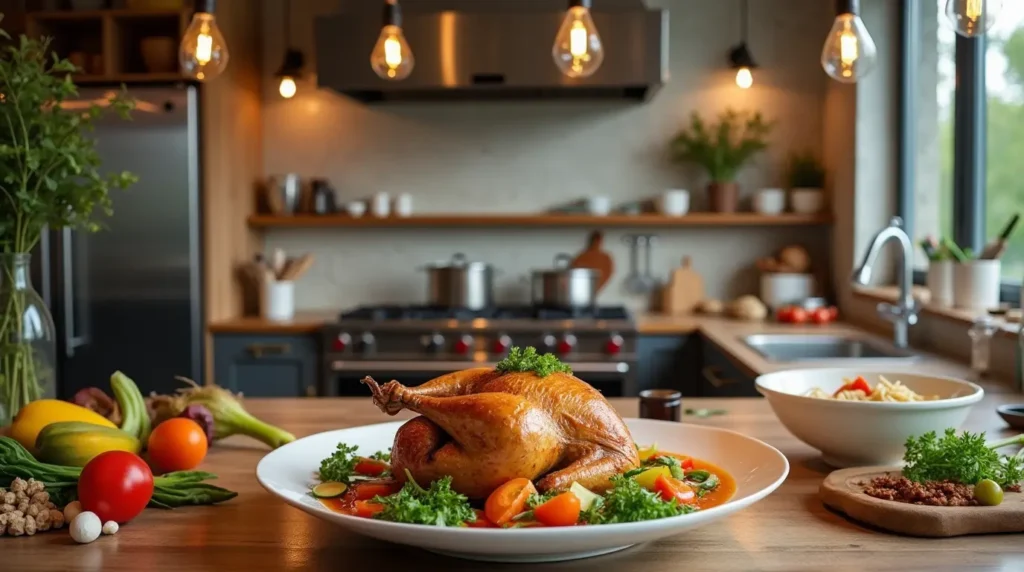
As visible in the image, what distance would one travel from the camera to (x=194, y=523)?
1.29 meters

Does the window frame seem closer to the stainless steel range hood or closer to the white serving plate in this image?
the stainless steel range hood

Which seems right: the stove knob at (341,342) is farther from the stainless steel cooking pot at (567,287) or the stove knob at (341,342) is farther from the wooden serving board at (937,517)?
the wooden serving board at (937,517)

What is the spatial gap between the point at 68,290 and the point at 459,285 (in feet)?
5.19

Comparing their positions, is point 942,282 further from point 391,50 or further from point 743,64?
point 391,50

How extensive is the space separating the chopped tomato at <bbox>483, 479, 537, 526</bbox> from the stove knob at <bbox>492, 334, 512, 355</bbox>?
2860 millimetres

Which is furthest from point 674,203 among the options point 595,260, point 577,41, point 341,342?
point 577,41

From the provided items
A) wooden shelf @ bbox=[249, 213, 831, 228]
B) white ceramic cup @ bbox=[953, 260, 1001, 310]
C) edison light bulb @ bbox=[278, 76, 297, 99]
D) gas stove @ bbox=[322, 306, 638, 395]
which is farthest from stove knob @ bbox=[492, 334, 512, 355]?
white ceramic cup @ bbox=[953, 260, 1001, 310]

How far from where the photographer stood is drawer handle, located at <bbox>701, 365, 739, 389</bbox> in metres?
3.44

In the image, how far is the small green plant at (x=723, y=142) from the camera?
4566mm

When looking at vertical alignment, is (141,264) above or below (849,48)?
below

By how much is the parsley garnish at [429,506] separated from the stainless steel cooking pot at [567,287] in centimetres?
316

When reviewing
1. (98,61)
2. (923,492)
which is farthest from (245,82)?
(923,492)

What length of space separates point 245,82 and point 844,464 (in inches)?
145

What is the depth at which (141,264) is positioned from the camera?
13.4ft
